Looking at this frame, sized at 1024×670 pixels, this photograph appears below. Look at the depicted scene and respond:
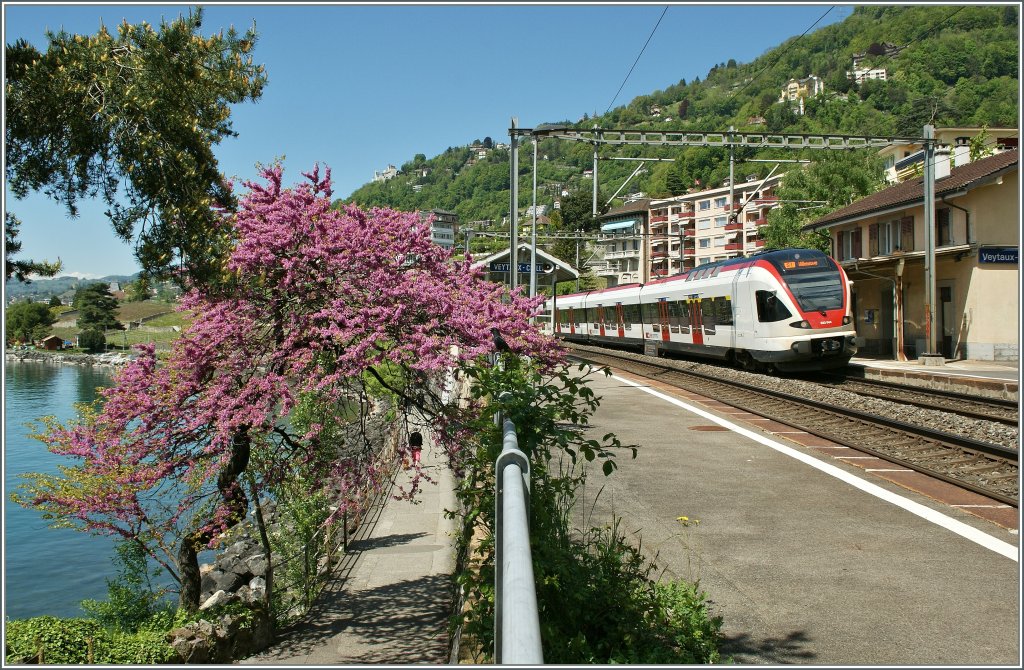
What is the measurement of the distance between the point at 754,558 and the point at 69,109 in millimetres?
6656

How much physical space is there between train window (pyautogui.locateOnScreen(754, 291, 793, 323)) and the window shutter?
14851 millimetres

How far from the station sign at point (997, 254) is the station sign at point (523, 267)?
593 inches

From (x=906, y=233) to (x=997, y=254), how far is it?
18.1 ft

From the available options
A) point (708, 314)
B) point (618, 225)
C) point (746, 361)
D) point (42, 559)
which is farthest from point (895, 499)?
point (618, 225)

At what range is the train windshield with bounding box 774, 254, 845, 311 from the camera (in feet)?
72.5

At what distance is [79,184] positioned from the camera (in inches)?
291

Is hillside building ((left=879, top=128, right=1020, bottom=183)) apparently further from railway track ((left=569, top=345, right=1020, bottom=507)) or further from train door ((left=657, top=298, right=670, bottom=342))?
railway track ((left=569, top=345, right=1020, bottom=507))

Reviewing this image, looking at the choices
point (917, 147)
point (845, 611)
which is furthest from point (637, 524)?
point (917, 147)

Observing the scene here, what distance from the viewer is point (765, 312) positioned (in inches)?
900

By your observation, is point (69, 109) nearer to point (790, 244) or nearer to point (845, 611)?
point (845, 611)

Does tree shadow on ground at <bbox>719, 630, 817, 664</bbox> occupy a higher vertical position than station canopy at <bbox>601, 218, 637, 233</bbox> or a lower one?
lower

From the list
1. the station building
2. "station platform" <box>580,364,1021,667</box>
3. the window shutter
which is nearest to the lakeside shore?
the station building

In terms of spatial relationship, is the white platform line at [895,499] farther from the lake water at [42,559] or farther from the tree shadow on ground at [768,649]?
the lake water at [42,559]

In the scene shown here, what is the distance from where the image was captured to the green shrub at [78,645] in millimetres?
11102
